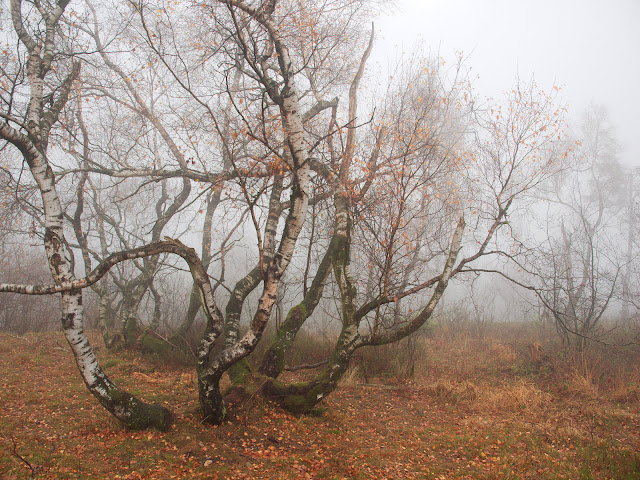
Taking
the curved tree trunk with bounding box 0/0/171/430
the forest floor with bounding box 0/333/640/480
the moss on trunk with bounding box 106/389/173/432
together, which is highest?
the curved tree trunk with bounding box 0/0/171/430

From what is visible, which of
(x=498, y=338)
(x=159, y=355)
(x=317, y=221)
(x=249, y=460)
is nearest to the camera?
(x=249, y=460)

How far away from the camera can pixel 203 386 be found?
393cm

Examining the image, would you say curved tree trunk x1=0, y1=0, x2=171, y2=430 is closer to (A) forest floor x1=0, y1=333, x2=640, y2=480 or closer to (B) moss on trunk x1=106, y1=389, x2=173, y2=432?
(B) moss on trunk x1=106, y1=389, x2=173, y2=432

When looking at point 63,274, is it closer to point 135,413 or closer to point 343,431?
point 135,413

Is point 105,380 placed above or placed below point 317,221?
below

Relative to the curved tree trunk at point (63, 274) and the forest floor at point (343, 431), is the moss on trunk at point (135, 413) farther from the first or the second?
the forest floor at point (343, 431)

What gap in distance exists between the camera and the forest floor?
11.2 ft

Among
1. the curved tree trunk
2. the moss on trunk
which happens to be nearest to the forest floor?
the moss on trunk

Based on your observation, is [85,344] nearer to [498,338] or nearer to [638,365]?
[638,365]

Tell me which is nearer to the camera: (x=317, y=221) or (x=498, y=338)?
(x=317, y=221)

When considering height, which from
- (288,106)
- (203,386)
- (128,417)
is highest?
(288,106)

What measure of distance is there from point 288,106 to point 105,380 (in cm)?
345

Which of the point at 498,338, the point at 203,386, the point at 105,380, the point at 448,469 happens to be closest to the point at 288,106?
the point at 203,386

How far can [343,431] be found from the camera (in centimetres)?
463
